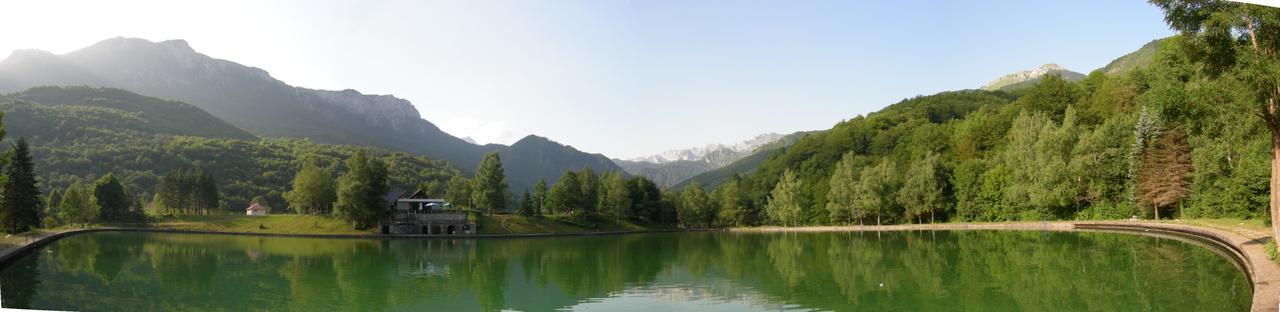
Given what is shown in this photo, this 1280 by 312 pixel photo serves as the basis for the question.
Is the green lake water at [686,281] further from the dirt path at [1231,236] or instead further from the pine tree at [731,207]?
the pine tree at [731,207]

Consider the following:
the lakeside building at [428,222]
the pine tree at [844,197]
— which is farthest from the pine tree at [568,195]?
the pine tree at [844,197]

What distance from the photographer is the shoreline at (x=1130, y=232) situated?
627 inches

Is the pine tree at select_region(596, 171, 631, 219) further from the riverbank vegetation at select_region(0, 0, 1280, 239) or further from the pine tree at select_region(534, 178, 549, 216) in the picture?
the pine tree at select_region(534, 178, 549, 216)

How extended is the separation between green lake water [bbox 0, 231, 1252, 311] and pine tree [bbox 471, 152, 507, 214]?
45376 mm

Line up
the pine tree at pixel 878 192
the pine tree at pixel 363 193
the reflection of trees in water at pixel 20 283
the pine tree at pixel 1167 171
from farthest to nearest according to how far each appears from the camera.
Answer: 1. the pine tree at pixel 878 192
2. the pine tree at pixel 363 193
3. the pine tree at pixel 1167 171
4. the reflection of trees in water at pixel 20 283

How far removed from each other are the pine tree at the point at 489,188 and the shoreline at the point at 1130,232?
11288 mm

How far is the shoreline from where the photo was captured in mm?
15920

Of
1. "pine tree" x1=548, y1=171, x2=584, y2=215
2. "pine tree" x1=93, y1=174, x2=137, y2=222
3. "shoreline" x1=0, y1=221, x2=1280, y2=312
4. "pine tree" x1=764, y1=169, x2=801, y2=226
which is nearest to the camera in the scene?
"shoreline" x1=0, y1=221, x2=1280, y2=312

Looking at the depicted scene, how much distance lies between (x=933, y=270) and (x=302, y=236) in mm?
67002

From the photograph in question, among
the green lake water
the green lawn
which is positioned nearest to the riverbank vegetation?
the green lawn

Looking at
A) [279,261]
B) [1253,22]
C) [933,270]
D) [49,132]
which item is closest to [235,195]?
[49,132]

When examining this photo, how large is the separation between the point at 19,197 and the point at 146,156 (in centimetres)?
8312

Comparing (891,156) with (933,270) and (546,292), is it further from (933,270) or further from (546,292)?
(546,292)

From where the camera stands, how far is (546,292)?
25.3 meters
